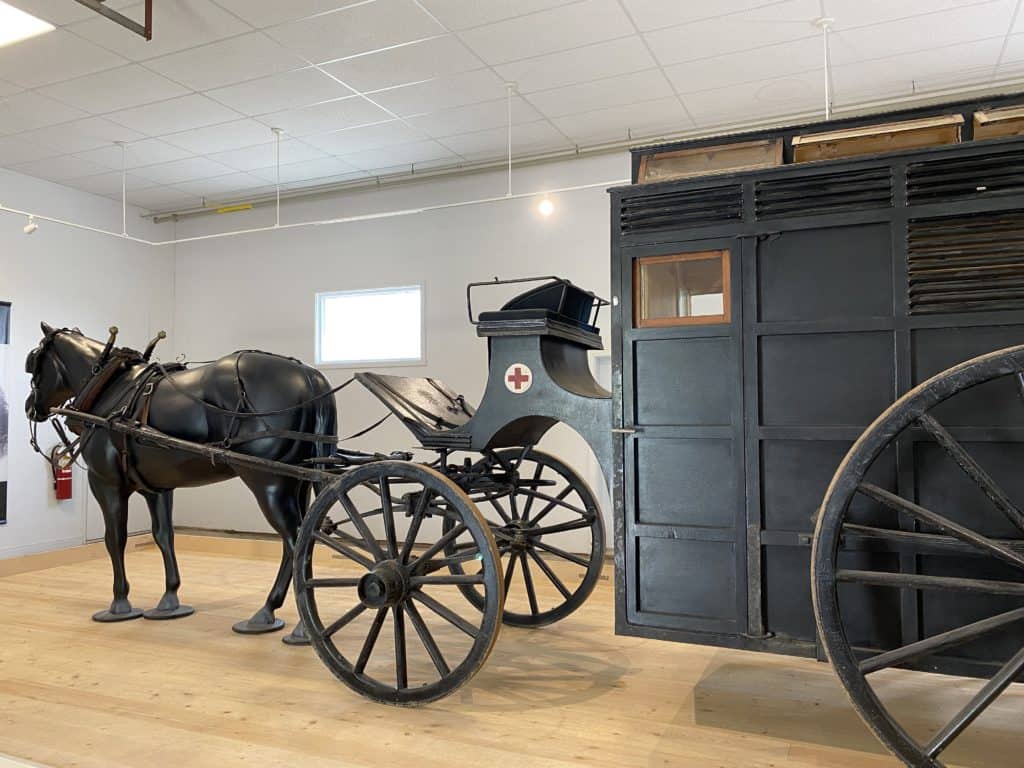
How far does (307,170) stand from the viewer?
784 cm

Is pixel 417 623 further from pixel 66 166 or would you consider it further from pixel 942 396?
pixel 66 166

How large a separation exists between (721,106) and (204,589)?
5.69 meters

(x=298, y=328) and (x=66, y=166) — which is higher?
(x=66, y=166)

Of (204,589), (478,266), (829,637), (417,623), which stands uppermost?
(478,266)

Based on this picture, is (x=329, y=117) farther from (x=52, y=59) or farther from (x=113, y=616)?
(x=113, y=616)

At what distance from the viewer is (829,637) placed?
2291 millimetres

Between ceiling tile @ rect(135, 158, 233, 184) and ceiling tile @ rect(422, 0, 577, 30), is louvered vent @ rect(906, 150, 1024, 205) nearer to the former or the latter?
ceiling tile @ rect(422, 0, 577, 30)

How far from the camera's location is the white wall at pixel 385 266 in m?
7.33

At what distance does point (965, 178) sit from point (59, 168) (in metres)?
8.23

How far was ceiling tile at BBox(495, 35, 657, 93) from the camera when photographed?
17.2 feet

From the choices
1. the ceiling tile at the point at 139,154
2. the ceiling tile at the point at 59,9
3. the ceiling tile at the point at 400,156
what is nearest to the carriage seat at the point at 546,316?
the ceiling tile at the point at 59,9

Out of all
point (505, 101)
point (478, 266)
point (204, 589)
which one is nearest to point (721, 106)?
point (505, 101)

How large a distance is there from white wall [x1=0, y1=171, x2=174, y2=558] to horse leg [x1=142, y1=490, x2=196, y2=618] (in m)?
3.36

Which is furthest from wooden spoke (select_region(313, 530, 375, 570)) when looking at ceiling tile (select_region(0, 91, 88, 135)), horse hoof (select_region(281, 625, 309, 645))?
ceiling tile (select_region(0, 91, 88, 135))
